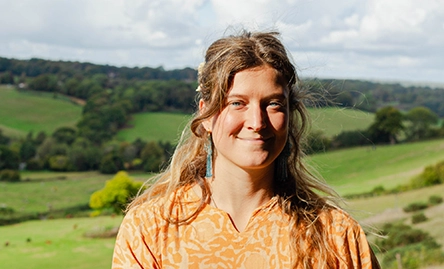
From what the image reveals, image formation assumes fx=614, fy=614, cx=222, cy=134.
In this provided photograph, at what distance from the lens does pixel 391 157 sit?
47.3 ft

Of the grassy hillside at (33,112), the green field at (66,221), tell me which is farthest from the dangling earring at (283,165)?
the grassy hillside at (33,112)

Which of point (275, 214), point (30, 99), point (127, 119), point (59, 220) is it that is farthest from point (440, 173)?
point (275, 214)

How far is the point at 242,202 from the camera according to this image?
1.28 m

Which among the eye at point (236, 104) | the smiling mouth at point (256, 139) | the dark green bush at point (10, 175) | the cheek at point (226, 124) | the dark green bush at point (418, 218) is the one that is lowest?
the dark green bush at point (418, 218)

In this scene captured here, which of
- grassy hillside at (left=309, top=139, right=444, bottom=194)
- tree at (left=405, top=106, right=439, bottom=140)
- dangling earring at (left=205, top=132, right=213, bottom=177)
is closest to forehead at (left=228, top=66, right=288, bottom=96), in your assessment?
dangling earring at (left=205, top=132, right=213, bottom=177)

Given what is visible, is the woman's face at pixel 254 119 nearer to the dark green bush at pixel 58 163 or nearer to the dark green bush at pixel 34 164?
the dark green bush at pixel 58 163

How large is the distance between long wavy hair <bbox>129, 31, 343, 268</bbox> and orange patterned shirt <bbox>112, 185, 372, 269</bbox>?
0.07ft

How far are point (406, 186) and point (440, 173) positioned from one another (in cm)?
81

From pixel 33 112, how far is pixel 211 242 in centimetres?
1422

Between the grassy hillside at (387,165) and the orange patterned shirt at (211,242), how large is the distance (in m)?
12.8

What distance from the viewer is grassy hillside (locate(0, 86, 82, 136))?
1384 cm

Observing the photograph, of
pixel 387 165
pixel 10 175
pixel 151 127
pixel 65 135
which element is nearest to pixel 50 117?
pixel 65 135

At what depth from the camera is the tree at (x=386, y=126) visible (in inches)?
527

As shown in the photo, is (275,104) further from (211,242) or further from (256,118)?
(211,242)
